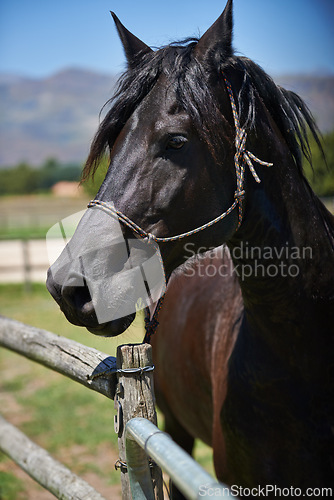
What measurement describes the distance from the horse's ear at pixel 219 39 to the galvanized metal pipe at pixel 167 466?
1.33 meters

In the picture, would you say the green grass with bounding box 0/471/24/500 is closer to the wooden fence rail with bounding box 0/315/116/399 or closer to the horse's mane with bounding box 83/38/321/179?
the wooden fence rail with bounding box 0/315/116/399

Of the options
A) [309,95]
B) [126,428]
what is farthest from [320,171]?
[126,428]

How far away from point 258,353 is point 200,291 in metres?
1.25

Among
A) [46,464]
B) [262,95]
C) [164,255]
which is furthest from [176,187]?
[46,464]

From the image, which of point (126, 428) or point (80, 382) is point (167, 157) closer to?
point (126, 428)

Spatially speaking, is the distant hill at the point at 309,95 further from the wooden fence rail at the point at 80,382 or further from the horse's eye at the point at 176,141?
the wooden fence rail at the point at 80,382

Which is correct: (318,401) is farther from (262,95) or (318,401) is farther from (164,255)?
(262,95)

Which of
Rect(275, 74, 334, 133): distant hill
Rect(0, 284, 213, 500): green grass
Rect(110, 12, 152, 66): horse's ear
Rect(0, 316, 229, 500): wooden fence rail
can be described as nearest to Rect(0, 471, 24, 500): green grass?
Rect(0, 284, 213, 500): green grass

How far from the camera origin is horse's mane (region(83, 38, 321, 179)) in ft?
5.51

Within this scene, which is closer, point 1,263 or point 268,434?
point 268,434

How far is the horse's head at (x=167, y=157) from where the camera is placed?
60.2 inches

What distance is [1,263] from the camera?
15297mm

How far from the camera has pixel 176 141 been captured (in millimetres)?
1630

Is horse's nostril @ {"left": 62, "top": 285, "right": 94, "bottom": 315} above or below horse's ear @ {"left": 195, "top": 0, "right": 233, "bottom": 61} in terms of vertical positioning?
below
